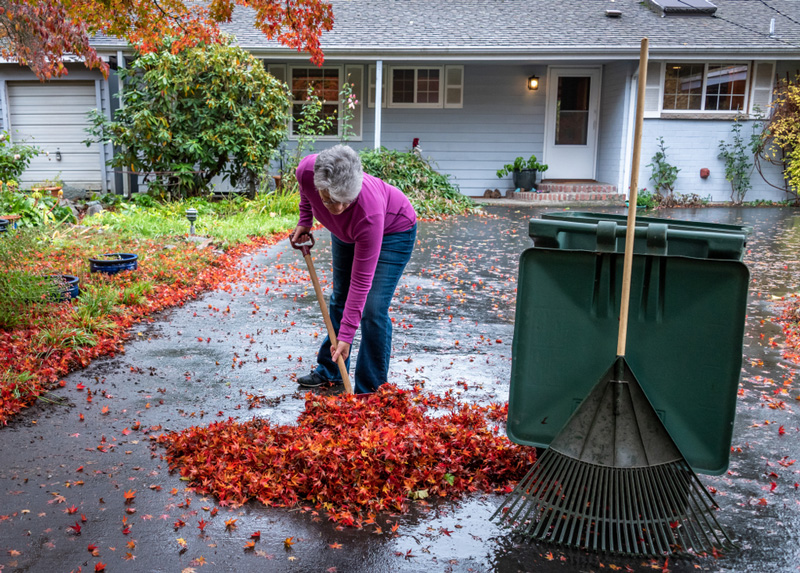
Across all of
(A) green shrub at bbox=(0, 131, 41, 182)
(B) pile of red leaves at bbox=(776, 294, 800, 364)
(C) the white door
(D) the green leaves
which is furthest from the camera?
(C) the white door

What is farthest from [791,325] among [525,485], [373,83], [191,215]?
[373,83]

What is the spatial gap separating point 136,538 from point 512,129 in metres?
14.1

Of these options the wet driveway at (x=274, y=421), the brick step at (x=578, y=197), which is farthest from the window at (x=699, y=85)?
the wet driveway at (x=274, y=421)

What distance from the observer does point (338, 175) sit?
3004 millimetres

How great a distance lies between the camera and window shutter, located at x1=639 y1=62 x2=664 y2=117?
1444cm

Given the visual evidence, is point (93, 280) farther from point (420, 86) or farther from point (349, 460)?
point (420, 86)

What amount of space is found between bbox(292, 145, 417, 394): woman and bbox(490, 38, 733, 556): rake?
1.25 meters

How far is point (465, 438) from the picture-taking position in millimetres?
3203

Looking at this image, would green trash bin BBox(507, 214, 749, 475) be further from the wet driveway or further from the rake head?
the wet driveway

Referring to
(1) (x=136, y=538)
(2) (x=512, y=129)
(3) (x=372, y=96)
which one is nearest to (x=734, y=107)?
(2) (x=512, y=129)

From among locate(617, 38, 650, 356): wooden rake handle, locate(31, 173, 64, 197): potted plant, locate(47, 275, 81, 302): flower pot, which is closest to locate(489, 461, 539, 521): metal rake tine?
locate(617, 38, 650, 356): wooden rake handle

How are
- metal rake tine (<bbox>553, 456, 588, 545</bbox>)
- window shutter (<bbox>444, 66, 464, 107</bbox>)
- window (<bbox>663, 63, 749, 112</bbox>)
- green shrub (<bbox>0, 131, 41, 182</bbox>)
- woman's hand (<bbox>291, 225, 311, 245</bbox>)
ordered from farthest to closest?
window shutter (<bbox>444, 66, 464, 107</bbox>), window (<bbox>663, 63, 749, 112</bbox>), green shrub (<bbox>0, 131, 41, 182</bbox>), woman's hand (<bbox>291, 225, 311, 245</bbox>), metal rake tine (<bbox>553, 456, 588, 545</bbox>)

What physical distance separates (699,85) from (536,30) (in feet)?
12.2

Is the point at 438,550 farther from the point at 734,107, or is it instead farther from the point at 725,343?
the point at 734,107
